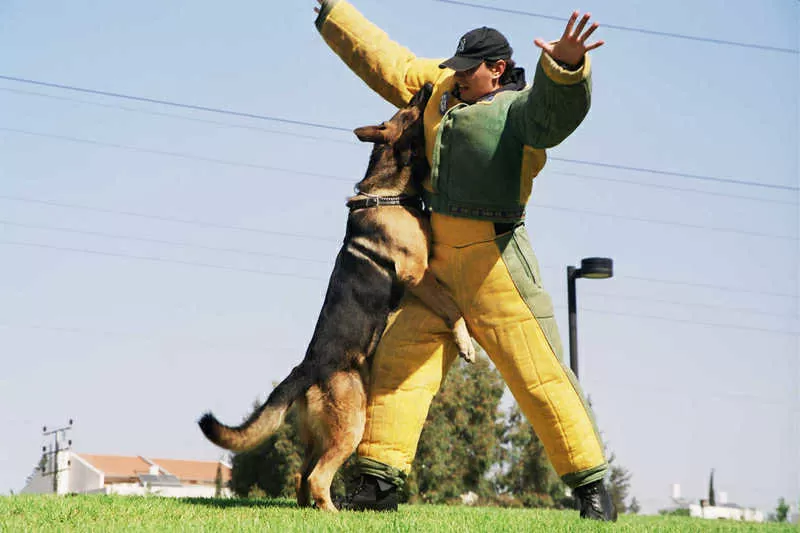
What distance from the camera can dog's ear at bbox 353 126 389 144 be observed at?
18.9ft

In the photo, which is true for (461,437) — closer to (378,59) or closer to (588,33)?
(378,59)

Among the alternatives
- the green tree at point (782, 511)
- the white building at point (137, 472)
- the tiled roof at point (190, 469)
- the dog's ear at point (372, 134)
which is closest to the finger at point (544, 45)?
the dog's ear at point (372, 134)

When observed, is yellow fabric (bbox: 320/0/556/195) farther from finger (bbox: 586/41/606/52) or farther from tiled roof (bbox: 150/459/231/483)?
tiled roof (bbox: 150/459/231/483)

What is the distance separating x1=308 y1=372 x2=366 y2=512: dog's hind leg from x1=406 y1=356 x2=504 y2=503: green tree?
23.2m

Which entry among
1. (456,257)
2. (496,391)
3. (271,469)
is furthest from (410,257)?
(496,391)

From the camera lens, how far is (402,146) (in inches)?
227

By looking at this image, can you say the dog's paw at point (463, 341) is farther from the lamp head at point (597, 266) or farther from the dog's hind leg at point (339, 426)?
the lamp head at point (597, 266)

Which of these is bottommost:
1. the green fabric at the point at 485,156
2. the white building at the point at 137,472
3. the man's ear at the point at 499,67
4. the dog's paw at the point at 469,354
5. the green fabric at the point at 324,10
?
the white building at the point at 137,472

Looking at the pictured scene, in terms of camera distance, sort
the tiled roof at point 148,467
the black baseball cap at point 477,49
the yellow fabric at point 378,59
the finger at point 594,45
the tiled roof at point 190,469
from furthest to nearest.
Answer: the tiled roof at point 190,469
the tiled roof at point 148,467
the yellow fabric at point 378,59
the black baseball cap at point 477,49
the finger at point 594,45

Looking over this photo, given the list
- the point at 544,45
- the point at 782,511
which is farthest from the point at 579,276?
the point at 544,45

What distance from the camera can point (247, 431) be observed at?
18.0 ft

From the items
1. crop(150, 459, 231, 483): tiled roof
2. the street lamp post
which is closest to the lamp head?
the street lamp post

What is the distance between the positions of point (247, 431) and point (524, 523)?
1733 millimetres

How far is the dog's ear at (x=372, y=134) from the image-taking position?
5766 mm
